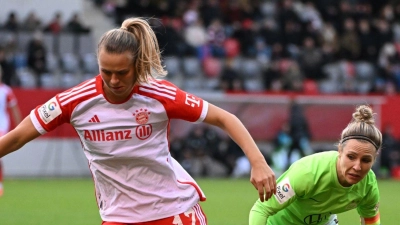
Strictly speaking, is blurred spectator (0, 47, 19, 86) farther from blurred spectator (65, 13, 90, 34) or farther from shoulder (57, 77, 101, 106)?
shoulder (57, 77, 101, 106)

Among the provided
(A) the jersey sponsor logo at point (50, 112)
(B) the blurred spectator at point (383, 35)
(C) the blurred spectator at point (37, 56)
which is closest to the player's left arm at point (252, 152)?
(A) the jersey sponsor logo at point (50, 112)

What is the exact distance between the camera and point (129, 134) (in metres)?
4.64

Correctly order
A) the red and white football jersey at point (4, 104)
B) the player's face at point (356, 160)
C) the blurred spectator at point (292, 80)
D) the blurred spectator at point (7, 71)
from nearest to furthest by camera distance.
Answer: the player's face at point (356, 160) → the red and white football jersey at point (4, 104) → the blurred spectator at point (7, 71) → the blurred spectator at point (292, 80)

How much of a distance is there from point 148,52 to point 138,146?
51 cm

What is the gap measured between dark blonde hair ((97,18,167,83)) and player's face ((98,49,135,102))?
1.2 inches

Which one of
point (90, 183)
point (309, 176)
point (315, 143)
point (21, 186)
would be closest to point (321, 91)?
point (315, 143)

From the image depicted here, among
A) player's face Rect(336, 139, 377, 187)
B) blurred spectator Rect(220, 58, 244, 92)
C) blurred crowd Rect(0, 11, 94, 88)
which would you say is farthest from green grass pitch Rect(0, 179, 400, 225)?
player's face Rect(336, 139, 377, 187)

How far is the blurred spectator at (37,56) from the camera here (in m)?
19.4

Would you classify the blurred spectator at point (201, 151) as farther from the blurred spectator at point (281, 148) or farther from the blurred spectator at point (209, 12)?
the blurred spectator at point (209, 12)

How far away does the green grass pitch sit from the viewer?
34.8 ft

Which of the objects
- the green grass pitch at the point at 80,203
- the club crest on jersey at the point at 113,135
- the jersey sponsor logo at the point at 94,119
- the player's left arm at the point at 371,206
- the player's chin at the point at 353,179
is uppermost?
the jersey sponsor logo at the point at 94,119

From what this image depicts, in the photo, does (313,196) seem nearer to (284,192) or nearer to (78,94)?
(284,192)

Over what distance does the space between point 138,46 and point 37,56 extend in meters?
15.3

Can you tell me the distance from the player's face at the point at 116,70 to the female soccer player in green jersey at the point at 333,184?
1.46 metres
